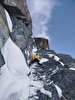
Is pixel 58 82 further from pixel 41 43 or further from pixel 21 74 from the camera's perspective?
pixel 41 43

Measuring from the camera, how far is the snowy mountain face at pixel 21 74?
1355 centimetres

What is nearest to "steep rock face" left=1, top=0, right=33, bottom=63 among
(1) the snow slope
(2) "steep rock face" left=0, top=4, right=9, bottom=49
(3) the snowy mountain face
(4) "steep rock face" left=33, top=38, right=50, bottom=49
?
(3) the snowy mountain face

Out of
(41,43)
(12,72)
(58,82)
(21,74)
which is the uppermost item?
(41,43)

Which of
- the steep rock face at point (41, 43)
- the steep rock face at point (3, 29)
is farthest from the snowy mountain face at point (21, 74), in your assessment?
the steep rock face at point (41, 43)

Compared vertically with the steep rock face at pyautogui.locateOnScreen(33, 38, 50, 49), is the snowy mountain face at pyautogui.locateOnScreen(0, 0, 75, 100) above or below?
below

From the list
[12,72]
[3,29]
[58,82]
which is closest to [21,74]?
[12,72]

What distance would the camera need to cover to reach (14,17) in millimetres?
21188

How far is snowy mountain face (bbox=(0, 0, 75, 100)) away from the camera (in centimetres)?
1355

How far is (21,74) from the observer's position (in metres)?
15.7

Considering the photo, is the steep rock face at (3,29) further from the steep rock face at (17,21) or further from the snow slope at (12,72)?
the steep rock face at (17,21)

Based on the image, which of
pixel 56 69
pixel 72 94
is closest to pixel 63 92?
pixel 72 94

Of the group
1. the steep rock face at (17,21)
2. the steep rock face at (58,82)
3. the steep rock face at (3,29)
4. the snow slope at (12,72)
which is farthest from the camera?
the steep rock face at (17,21)

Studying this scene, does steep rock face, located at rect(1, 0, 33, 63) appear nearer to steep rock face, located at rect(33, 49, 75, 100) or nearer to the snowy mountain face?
the snowy mountain face

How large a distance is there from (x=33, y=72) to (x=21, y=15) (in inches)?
338
